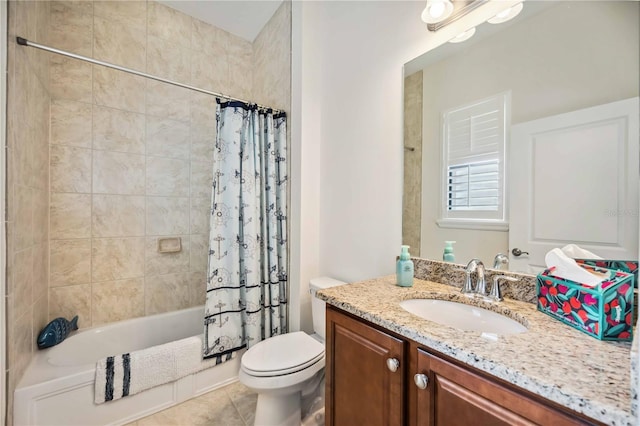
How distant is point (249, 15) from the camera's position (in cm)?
225

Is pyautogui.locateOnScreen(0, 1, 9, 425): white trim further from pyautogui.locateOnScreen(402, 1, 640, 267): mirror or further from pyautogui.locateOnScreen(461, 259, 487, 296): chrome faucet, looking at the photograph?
pyautogui.locateOnScreen(461, 259, 487, 296): chrome faucet

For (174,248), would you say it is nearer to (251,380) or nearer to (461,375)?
(251,380)

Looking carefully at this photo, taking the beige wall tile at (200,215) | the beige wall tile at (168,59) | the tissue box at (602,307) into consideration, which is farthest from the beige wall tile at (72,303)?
the tissue box at (602,307)

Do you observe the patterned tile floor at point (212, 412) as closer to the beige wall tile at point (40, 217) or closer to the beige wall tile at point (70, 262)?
the beige wall tile at point (70, 262)

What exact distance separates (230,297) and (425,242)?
52.5 inches

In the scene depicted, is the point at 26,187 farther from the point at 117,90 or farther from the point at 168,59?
A: the point at 168,59

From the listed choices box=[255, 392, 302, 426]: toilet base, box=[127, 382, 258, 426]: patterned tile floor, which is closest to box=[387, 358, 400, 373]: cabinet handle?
box=[255, 392, 302, 426]: toilet base

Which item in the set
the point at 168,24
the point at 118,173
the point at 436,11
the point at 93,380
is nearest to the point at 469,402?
the point at 436,11

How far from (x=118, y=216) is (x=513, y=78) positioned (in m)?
2.58

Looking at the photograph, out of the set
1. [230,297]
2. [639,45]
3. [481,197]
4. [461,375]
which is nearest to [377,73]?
[481,197]

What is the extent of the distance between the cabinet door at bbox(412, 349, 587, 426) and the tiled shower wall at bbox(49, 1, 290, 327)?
2.16 meters

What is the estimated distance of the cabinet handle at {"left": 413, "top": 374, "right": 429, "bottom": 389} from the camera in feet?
2.27

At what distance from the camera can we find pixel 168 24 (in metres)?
2.20

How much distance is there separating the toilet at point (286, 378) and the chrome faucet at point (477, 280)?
32.1 inches
